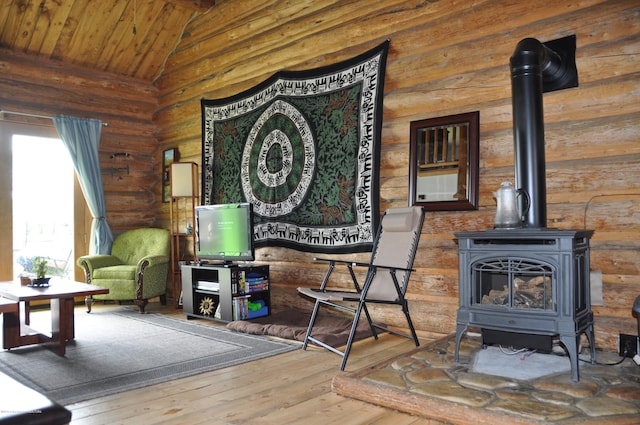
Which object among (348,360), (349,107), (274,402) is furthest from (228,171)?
(274,402)

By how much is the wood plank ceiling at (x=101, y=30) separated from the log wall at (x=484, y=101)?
51.5 inches

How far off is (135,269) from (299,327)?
2187mm

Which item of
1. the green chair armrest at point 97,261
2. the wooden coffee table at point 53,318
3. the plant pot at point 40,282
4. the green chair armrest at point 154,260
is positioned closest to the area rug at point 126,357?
the wooden coffee table at point 53,318

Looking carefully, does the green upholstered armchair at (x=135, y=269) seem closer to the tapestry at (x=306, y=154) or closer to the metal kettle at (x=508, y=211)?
the tapestry at (x=306, y=154)

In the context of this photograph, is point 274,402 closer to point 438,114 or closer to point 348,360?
point 348,360

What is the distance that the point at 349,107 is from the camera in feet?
14.1

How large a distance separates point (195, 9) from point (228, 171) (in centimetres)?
193

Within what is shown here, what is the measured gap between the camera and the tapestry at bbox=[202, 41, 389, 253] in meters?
4.16

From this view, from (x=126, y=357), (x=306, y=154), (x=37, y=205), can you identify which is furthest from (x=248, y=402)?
(x=37, y=205)

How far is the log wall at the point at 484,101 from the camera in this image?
3.02 meters

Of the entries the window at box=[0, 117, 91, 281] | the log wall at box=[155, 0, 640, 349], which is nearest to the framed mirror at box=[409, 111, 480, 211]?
the log wall at box=[155, 0, 640, 349]

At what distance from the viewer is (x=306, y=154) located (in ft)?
15.3

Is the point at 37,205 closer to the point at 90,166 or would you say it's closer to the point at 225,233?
the point at 90,166

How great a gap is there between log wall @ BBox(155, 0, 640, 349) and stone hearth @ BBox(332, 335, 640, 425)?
76 cm
